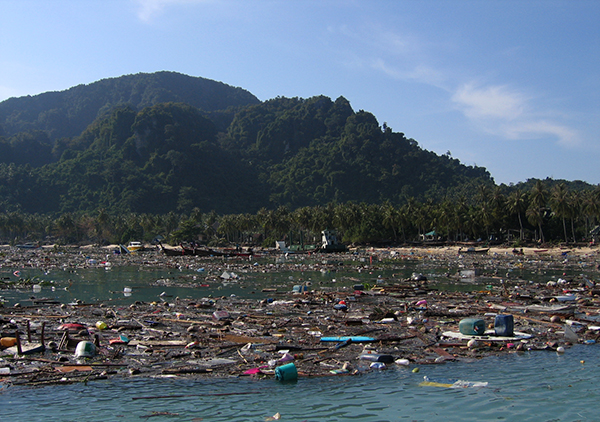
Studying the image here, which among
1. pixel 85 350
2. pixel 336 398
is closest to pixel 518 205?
pixel 336 398

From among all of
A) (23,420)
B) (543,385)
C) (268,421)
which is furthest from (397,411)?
(23,420)

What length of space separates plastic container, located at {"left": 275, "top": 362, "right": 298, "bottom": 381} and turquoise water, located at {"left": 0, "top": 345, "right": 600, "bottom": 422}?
0.17 metres

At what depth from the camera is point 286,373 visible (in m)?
11.3

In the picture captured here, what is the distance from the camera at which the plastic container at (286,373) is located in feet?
37.0

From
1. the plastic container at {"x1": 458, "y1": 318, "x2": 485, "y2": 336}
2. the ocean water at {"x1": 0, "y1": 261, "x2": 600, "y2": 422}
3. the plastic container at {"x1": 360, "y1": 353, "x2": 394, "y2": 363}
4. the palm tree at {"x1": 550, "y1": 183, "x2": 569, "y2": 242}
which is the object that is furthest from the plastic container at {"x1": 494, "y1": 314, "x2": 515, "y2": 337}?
the palm tree at {"x1": 550, "y1": 183, "x2": 569, "y2": 242}

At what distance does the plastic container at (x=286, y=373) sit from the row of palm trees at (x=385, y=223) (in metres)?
76.1

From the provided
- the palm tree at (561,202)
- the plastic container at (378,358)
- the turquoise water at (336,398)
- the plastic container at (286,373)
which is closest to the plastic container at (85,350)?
the turquoise water at (336,398)

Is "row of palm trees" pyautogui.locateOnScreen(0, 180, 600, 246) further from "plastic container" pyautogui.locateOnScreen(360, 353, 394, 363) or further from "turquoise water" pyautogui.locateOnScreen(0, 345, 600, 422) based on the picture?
"turquoise water" pyautogui.locateOnScreen(0, 345, 600, 422)

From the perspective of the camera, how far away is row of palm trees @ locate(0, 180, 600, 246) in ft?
270

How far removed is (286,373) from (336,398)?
5.07ft

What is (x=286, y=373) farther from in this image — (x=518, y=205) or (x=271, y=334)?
(x=518, y=205)

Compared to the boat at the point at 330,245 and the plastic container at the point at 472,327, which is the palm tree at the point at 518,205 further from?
the plastic container at the point at 472,327

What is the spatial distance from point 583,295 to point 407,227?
8215cm

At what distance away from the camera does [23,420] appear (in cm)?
912
